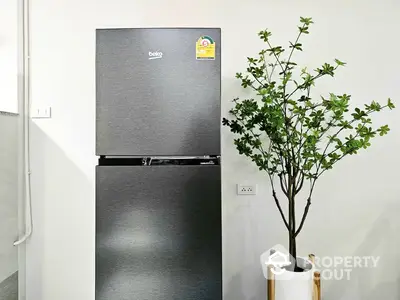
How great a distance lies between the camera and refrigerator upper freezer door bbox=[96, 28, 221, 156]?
161 cm

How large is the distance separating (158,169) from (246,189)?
83 centimetres

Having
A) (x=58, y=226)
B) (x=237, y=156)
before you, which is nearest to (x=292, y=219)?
(x=237, y=156)

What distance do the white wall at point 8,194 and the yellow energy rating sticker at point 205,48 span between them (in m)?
1.23

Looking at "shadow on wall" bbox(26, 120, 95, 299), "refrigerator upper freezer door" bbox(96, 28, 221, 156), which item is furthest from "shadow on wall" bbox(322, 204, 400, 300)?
"shadow on wall" bbox(26, 120, 95, 299)

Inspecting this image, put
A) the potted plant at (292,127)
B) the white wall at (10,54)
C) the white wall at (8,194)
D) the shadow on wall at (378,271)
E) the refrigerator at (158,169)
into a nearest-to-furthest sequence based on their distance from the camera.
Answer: the refrigerator at (158,169) < the potted plant at (292,127) < the white wall at (8,194) < the white wall at (10,54) < the shadow on wall at (378,271)

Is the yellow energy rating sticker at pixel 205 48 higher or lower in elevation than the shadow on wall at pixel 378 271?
higher

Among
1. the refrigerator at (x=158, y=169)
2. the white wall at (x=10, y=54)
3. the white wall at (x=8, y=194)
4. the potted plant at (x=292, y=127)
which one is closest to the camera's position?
the refrigerator at (x=158, y=169)

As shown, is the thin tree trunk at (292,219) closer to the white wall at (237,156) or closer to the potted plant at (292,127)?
the potted plant at (292,127)

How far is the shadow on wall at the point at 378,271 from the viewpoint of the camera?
2287 mm

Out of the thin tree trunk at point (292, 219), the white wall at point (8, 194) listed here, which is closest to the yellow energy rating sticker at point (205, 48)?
the thin tree trunk at point (292, 219)

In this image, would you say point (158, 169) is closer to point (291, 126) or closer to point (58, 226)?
point (291, 126)

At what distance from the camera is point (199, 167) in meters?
1.60

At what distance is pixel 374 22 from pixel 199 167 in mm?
Answer: 1608

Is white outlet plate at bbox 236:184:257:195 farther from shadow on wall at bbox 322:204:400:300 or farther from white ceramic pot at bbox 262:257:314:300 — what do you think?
shadow on wall at bbox 322:204:400:300
